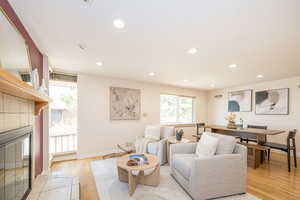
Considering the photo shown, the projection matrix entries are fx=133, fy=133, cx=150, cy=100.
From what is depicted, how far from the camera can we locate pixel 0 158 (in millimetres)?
1131

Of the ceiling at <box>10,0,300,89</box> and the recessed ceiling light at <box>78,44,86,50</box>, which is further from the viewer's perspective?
the recessed ceiling light at <box>78,44,86,50</box>

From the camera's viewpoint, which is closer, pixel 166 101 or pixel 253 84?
pixel 253 84

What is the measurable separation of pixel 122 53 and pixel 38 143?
216 cm

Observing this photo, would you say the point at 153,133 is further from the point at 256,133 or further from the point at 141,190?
the point at 256,133

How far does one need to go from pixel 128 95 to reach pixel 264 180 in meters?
3.72

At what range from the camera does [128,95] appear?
169 inches

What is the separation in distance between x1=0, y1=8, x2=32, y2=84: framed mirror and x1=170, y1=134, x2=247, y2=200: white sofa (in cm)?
233

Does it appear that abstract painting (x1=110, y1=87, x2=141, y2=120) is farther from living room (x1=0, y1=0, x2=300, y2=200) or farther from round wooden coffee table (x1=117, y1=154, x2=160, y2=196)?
round wooden coffee table (x1=117, y1=154, x2=160, y2=196)

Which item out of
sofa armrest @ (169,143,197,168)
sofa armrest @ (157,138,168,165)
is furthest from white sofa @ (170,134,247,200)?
sofa armrest @ (157,138,168,165)

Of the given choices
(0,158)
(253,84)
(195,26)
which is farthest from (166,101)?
(0,158)

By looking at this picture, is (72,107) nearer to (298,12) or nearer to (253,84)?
(298,12)

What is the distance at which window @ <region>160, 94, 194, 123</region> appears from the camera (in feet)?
17.0

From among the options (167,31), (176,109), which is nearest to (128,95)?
(176,109)

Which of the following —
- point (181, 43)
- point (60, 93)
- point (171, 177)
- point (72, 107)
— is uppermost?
point (181, 43)
